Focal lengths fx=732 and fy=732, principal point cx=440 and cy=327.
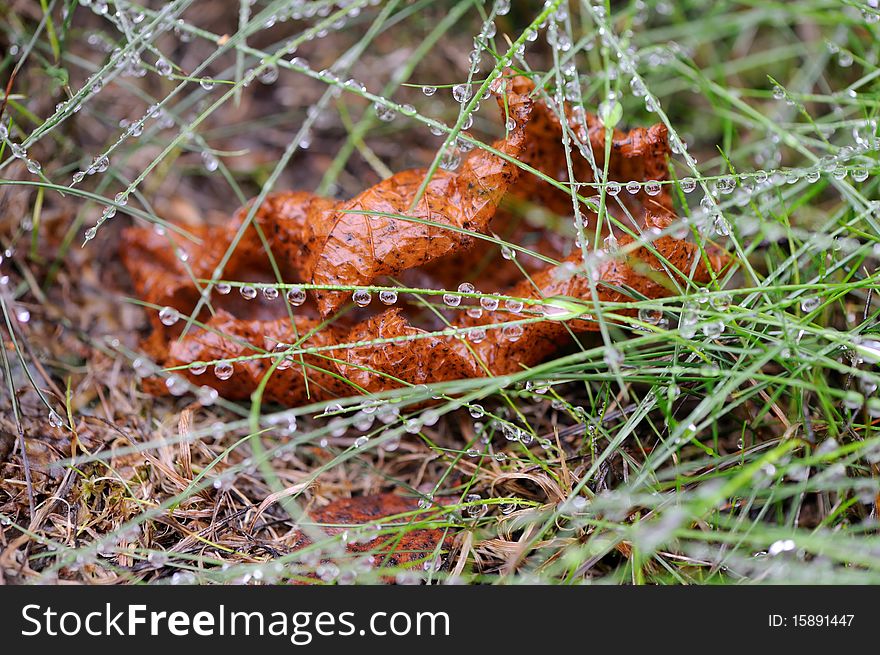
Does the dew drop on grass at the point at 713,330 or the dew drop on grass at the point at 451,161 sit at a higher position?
the dew drop on grass at the point at 451,161

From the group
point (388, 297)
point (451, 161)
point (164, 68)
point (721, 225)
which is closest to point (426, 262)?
point (388, 297)

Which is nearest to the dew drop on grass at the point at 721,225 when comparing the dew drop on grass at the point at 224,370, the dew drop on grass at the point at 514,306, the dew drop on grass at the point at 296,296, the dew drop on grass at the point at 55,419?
the dew drop on grass at the point at 514,306

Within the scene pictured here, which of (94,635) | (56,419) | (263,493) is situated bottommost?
(94,635)

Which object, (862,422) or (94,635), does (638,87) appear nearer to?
(862,422)

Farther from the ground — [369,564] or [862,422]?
[862,422]

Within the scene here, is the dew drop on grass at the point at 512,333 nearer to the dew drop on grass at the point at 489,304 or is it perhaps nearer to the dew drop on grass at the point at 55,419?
the dew drop on grass at the point at 489,304

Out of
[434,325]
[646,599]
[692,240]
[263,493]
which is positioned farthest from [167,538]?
[692,240]

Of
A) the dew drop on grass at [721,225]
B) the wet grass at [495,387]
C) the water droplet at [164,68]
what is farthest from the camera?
the water droplet at [164,68]

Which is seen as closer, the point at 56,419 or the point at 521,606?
the point at 521,606
